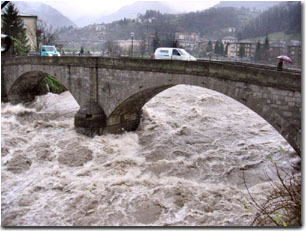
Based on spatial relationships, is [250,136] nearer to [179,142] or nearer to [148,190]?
[179,142]

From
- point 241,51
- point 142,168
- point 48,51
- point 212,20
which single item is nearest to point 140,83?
point 142,168

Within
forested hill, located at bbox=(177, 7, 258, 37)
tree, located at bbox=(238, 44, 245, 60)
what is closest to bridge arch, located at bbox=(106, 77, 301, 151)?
tree, located at bbox=(238, 44, 245, 60)

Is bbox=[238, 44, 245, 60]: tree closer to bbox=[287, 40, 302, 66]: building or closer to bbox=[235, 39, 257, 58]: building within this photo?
bbox=[235, 39, 257, 58]: building

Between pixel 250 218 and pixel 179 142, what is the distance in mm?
7428

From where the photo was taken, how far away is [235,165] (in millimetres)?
13031

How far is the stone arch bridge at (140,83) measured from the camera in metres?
10.0

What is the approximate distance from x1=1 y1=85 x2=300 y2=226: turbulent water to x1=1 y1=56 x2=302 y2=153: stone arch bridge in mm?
1054

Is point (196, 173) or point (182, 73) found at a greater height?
point (182, 73)

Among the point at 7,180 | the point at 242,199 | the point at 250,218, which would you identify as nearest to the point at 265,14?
the point at 242,199

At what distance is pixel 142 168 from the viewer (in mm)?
12930

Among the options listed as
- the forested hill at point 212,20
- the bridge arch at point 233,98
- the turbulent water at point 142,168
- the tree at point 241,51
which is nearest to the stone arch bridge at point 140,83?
the bridge arch at point 233,98

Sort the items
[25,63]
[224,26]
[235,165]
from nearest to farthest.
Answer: [235,165] → [25,63] → [224,26]

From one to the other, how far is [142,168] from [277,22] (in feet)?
28.4

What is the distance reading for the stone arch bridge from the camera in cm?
1002
